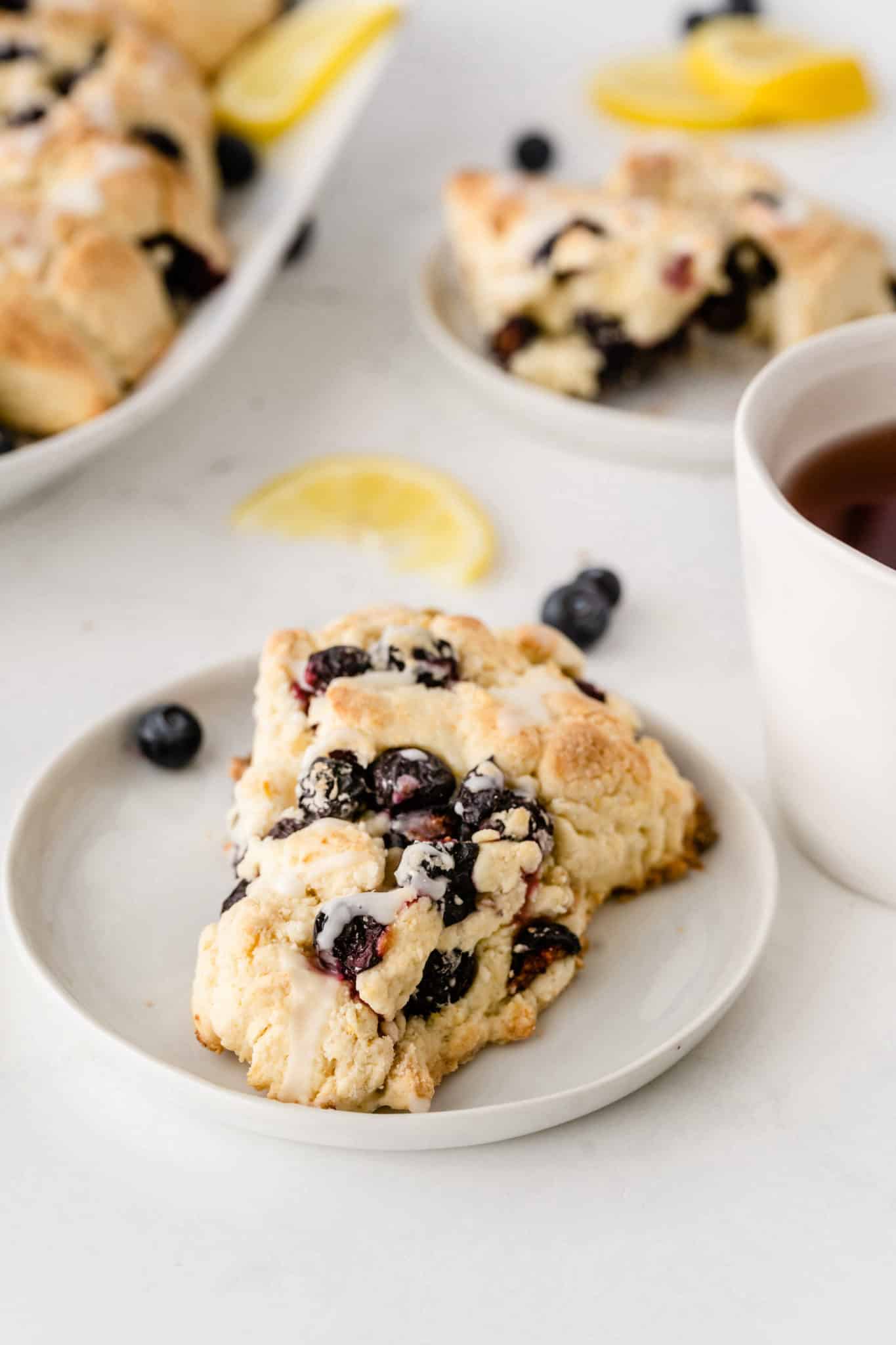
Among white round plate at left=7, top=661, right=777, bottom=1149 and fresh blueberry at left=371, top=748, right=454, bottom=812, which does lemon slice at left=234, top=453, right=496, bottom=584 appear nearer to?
white round plate at left=7, top=661, right=777, bottom=1149

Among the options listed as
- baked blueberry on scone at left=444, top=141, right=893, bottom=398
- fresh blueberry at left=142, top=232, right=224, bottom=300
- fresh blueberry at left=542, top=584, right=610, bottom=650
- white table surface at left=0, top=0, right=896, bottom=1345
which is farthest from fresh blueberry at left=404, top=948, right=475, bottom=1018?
fresh blueberry at left=142, top=232, right=224, bottom=300

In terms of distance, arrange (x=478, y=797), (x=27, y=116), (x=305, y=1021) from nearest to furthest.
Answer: (x=305, y=1021) → (x=478, y=797) → (x=27, y=116)

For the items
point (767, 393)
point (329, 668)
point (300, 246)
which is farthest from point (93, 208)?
point (767, 393)

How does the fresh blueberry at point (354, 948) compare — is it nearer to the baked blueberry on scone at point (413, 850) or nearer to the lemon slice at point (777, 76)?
the baked blueberry on scone at point (413, 850)

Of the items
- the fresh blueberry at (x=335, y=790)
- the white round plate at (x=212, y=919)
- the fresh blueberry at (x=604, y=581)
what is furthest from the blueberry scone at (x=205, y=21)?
the fresh blueberry at (x=335, y=790)

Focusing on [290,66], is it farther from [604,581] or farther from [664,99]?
[604,581]

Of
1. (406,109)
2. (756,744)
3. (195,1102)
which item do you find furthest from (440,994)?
(406,109)
